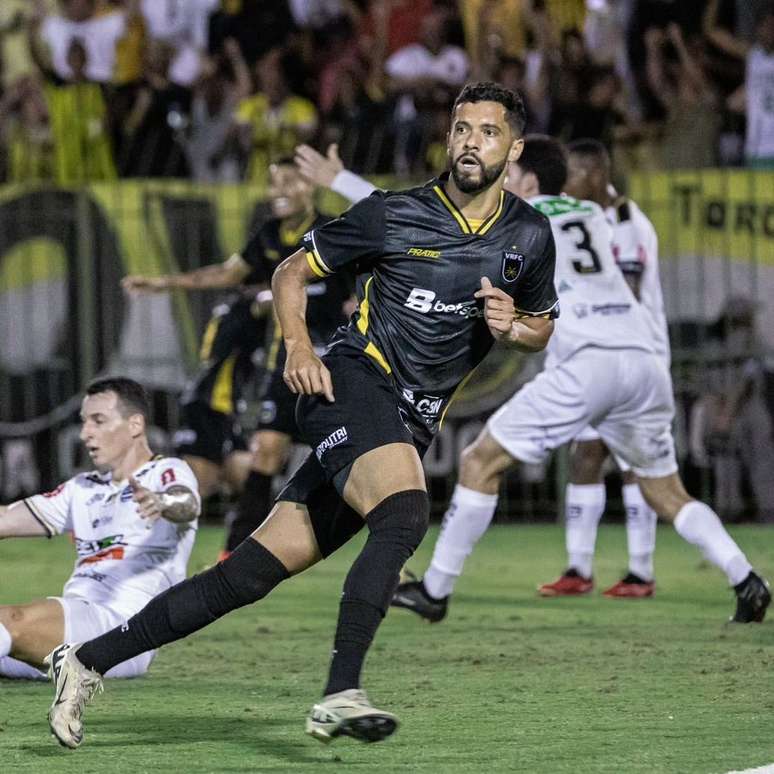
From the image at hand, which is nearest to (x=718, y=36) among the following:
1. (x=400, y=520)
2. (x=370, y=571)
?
(x=400, y=520)

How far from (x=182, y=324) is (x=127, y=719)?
827 cm

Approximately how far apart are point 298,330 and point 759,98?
9150 mm

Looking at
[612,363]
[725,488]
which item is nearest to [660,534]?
[725,488]

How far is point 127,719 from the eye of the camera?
588cm

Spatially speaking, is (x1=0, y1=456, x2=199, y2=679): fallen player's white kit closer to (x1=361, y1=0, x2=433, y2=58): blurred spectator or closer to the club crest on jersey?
the club crest on jersey

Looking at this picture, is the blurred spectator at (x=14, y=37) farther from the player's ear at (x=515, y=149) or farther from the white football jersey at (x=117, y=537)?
the player's ear at (x=515, y=149)

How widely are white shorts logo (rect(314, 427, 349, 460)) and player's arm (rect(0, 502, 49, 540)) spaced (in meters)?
1.53

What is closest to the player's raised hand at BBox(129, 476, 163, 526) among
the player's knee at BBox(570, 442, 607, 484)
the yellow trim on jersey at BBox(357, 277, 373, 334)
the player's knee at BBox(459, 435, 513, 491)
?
the yellow trim on jersey at BBox(357, 277, 373, 334)

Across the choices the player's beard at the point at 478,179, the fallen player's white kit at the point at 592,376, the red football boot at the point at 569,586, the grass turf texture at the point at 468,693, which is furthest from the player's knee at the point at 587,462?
the player's beard at the point at 478,179

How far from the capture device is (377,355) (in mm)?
5465

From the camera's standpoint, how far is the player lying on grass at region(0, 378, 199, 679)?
6395 millimetres

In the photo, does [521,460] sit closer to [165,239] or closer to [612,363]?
[612,363]

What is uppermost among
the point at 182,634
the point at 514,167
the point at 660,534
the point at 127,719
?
the point at 514,167

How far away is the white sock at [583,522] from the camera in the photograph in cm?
965
